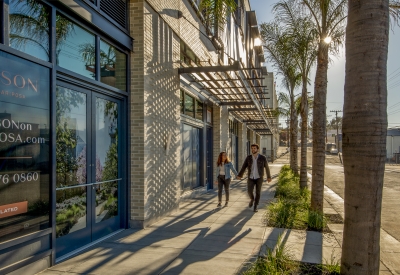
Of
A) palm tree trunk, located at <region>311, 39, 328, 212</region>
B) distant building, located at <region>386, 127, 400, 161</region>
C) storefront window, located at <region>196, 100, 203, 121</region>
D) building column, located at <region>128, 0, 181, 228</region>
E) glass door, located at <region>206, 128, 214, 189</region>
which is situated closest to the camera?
building column, located at <region>128, 0, 181, 228</region>

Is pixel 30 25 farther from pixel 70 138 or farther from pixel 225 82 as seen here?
pixel 225 82

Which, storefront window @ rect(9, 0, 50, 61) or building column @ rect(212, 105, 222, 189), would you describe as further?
building column @ rect(212, 105, 222, 189)

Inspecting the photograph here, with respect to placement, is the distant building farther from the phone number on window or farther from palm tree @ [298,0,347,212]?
the phone number on window

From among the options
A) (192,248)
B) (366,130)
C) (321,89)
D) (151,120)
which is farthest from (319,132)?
(366,130)

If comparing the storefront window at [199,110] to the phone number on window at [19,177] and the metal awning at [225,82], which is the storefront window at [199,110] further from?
the phone number on window at [19,177]

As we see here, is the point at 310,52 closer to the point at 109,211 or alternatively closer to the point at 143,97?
the point at 143,97

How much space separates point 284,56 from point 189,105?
17.5 ft

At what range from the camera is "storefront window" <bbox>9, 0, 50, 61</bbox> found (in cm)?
438

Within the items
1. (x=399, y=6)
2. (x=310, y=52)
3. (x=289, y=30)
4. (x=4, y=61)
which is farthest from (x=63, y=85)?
(x=310, y=52)

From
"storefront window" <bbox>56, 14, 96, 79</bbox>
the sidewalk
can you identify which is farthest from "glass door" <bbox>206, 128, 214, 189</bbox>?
Result: "storefront window" <bbox>56, 14, 96, 79</bbox>

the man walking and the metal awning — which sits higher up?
the metal awning

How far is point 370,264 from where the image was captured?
149 inches

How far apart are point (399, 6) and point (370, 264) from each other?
19.6 ft

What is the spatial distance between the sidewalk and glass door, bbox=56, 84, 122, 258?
363mm
